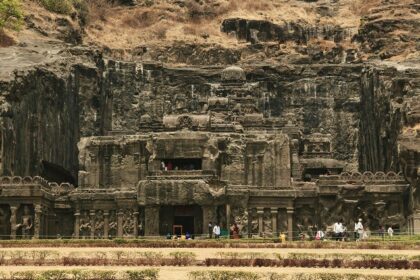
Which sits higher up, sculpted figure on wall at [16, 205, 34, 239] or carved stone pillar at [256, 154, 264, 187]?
carved stone pillar at [256, 154, 264, 187]

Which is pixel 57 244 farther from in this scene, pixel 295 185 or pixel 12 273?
pixel 295 185

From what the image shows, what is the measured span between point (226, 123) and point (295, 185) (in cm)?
767

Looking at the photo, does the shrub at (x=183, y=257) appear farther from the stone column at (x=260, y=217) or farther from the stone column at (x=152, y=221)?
the stone column at (x=260, y=217)

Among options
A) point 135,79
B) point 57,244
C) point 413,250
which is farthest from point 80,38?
point 413,250

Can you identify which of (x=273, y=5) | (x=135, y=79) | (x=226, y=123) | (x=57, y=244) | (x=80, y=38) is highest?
(x=273, y=5)

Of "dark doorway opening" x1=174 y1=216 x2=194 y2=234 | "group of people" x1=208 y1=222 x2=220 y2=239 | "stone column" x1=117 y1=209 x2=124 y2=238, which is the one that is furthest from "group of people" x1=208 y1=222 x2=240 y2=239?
"stone column" x1=117 y1=209 x2=124 y2=238

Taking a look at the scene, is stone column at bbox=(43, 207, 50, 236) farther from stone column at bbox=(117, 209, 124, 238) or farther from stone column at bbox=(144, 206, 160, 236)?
stone column at bbox=(144, 206, 160, 236)

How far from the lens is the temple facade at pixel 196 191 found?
2114 inches

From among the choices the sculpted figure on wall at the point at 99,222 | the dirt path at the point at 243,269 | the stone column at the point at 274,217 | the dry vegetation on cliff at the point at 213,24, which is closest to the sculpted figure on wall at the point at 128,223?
the sculpted figure on wall at the point at 99,222

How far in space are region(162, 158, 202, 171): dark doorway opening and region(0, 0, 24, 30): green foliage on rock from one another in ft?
93.4

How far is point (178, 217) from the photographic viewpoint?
54.5 metres

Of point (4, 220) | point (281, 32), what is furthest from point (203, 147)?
point (281, 32)

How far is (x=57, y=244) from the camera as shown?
1518 inches

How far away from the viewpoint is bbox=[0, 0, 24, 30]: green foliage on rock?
75312mm
